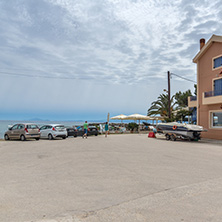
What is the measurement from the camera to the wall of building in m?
22.8

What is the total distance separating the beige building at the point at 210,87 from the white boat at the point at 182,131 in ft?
8.36

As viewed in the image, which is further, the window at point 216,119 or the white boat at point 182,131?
the window at point 216,119

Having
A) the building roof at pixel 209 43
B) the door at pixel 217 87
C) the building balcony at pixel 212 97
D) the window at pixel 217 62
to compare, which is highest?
the building roof at pixel 209 43

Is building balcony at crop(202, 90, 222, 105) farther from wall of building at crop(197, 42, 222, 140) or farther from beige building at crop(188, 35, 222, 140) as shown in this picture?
wall of building at crop(197, 42, 222, 140)

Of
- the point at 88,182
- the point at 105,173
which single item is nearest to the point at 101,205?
the point at 88,182

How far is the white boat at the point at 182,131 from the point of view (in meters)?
21.0

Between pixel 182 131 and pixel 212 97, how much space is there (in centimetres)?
458

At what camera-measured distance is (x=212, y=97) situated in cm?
2239

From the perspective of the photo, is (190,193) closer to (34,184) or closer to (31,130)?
(34,184)

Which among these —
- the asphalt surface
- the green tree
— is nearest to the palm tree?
the green tree

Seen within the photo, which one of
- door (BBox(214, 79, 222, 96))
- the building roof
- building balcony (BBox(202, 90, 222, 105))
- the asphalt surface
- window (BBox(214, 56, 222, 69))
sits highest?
the building roof

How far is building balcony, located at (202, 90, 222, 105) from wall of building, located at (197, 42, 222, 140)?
0.65 meters

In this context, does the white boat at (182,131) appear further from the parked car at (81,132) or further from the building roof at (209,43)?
the building roof at (209,43)

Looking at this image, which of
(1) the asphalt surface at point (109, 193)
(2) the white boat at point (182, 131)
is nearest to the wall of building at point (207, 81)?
(2) the white boat at point (182, 131)
